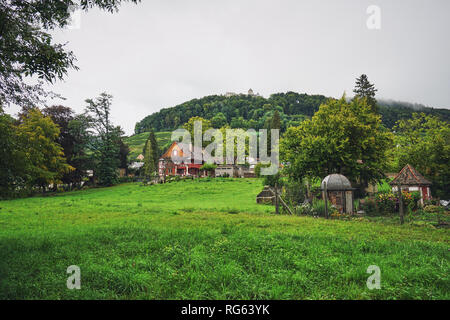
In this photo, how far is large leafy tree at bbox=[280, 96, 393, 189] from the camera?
64.0 ft

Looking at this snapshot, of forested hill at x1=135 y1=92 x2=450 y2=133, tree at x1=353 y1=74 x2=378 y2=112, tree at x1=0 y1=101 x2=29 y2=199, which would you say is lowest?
tree at x1=0 y1=101 x2=29 y2=199

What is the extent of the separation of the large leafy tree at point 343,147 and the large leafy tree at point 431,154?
10.5 ft

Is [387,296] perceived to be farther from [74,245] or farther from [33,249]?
[33,249]

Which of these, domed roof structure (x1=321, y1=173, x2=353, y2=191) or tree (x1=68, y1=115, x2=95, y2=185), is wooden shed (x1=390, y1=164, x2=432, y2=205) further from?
tree (x1=68, y1=115, x2=95, y2=185)

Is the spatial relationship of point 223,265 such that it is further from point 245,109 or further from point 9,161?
point 245,109

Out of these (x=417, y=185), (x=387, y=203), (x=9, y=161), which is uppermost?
(x=9, y=161)

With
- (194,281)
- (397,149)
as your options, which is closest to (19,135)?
(194,281)

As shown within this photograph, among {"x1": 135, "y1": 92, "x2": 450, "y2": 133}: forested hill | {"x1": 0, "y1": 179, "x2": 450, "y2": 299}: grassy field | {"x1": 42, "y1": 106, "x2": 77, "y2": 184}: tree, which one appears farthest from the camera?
{"x1": 135, "y1": 92, "x2": 450, "y2": 133}: forested hill

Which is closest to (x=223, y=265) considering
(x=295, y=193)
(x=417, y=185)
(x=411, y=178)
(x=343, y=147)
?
(x=295, y=193)

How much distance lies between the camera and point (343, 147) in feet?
62.1

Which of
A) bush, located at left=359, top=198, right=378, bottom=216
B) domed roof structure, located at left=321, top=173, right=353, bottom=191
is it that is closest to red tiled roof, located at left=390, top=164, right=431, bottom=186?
bush, located at left=359, top=198, right=378, bottom=216

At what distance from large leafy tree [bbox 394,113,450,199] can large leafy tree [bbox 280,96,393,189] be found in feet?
10.5

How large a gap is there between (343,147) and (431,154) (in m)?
8.25

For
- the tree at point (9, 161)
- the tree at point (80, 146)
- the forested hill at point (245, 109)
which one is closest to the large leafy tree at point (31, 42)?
the tree at point (9, 161)
